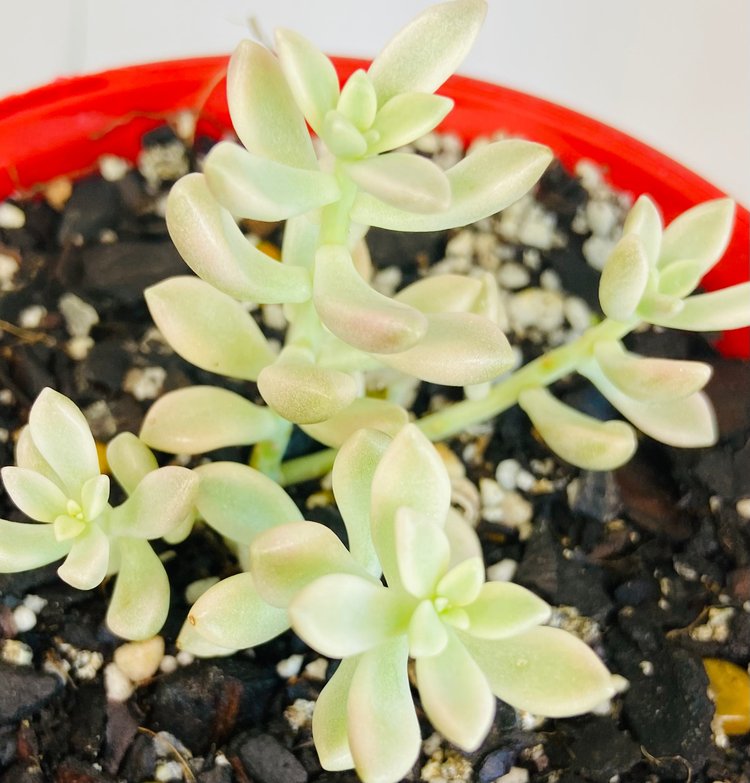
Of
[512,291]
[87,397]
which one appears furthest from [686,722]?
[87,397]

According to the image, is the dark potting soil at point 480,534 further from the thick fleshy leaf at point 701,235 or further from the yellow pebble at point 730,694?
the thick fleshy leaf at point 701,235

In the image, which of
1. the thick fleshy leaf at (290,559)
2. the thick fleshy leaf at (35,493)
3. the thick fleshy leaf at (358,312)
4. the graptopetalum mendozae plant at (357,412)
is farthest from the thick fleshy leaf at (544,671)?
the thick fleshy leaf at (35,493)

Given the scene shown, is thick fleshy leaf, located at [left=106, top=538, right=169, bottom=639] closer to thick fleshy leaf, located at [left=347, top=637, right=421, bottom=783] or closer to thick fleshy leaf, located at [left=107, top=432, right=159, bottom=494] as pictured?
thick fleshy leaf, located at [left=107, top=432, right=159, bottom=494]

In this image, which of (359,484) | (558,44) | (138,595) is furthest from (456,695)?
(558,44)

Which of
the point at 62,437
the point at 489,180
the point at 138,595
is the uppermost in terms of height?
the point at 489,180

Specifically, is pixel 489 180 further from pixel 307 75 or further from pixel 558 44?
pixel 558 44
